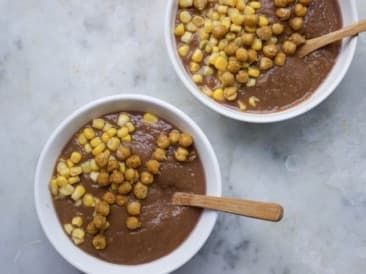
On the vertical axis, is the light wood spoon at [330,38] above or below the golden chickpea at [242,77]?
above

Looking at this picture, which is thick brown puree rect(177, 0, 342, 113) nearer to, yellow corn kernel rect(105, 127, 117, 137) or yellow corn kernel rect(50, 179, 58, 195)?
yellow corn kernel rect(105, 127, 117, 137)

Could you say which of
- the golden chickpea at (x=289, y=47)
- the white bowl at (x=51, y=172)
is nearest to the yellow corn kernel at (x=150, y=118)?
the white bowl at (x=51, y=172)

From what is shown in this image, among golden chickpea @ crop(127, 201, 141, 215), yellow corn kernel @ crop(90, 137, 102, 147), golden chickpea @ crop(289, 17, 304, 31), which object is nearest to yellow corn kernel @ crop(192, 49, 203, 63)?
golden chickpea @ crop(289, 17, 304, 31)

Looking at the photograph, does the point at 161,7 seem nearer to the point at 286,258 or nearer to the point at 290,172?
the point at 290,172

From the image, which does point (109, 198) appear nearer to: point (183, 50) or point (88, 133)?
point (88, 133)

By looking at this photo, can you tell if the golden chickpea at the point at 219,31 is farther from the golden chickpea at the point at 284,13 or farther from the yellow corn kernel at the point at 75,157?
the yellow corn kernel at the point at 75,157
